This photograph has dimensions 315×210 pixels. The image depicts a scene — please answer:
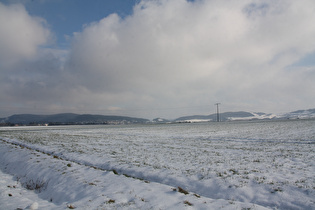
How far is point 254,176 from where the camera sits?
10.7 meters

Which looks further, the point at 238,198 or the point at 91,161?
the point at 91,161

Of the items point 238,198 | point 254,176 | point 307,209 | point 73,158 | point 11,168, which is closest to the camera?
point 307,209

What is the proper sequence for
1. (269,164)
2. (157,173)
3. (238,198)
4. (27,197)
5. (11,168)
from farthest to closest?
(11,168) < (269,164) < (157,173) < (27,197) < (238,198)

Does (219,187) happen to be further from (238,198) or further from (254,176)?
(254,176)

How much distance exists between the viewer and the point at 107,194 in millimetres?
8562

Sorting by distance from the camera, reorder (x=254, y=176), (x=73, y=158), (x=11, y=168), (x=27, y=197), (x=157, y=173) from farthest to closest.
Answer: (x=73, y=158) → (x=11, y=168) → (x=157, y=173) → (x=254, y=176) → (x=27, y=197)

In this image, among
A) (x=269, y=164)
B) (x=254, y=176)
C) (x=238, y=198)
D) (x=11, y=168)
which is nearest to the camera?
(x=238, y=198)

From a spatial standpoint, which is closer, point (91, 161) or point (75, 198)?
point (75, 198)

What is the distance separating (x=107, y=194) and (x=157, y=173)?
395 cm

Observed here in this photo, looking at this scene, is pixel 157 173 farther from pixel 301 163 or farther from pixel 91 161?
pixel 301 163

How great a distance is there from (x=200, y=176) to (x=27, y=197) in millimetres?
8677

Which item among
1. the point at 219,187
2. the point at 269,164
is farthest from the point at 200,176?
the point at 269,164

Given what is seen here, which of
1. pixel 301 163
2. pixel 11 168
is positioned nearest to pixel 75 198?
pixel 11 168

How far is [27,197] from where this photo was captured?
9.18m
